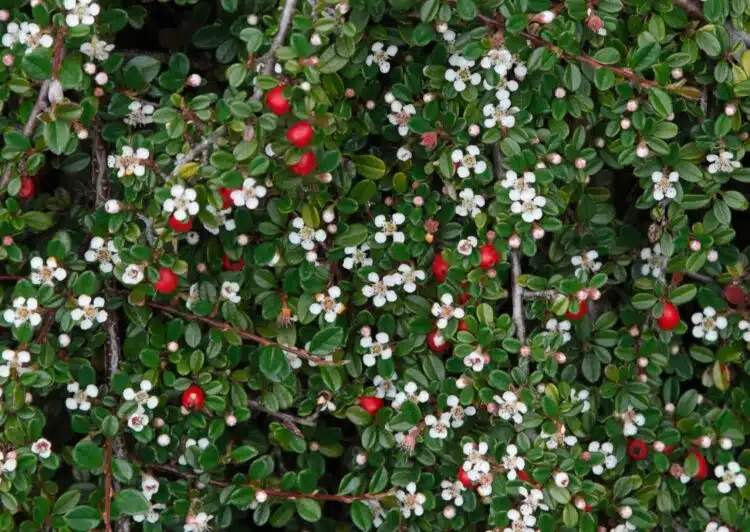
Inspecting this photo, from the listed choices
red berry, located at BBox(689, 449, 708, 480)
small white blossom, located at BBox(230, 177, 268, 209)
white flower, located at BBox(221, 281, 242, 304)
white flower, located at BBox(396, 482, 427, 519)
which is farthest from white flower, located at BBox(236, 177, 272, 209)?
red berry, located at BBox(689, 449, 708, 480)

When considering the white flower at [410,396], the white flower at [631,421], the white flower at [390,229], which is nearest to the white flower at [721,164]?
the white flower at [631,421]

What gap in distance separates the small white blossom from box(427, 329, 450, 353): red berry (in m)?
0.46

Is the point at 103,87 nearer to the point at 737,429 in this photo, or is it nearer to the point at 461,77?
the point at 461,77

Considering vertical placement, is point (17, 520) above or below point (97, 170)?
below

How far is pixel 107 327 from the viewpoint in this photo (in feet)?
6.67

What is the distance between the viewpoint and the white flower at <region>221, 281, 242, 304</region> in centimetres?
201

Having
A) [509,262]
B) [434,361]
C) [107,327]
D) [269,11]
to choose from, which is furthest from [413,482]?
[269,11]

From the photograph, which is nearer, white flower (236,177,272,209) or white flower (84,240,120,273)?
white flower (236,177,272,209)

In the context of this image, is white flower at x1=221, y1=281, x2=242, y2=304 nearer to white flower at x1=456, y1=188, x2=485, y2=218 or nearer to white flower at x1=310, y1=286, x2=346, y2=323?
white flower at x1=310, y1=286, x2=346, y2=323

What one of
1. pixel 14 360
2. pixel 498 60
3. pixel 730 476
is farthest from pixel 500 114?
pixel 14 360

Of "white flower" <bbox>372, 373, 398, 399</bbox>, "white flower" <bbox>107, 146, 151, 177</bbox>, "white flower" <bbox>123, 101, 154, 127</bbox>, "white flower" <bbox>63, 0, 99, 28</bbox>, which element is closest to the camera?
"white flower" <bbox>63, 0, 99, 28</bbox>

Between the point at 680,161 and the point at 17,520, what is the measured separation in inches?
59.7

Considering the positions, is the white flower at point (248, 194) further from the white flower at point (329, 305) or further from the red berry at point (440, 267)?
the red berry at point (440, 267)

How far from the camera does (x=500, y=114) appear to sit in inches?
77.3
